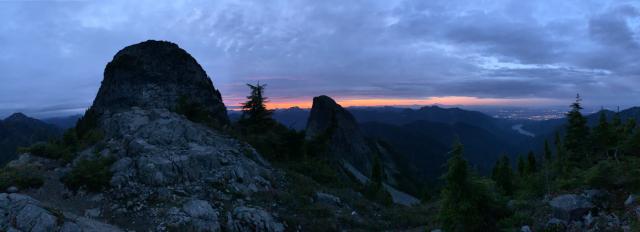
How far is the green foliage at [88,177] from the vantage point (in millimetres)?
19827

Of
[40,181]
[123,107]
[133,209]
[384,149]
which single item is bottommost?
[384,149]

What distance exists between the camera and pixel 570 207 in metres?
15.4

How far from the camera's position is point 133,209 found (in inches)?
724

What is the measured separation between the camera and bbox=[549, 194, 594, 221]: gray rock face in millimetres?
15148

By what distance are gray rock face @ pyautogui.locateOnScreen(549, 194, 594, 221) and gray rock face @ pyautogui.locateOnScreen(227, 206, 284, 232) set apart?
13149mm

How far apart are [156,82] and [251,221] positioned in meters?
23.4

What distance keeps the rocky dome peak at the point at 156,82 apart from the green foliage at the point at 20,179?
1354cm

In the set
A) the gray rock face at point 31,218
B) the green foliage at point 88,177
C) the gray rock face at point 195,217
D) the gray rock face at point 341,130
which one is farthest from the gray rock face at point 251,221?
the gray rock face at point 341,130

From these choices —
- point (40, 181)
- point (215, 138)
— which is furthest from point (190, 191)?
point (215, 138)

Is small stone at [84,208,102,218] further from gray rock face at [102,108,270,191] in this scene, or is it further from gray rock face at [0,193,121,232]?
gray rock face at [102,108,270,191]

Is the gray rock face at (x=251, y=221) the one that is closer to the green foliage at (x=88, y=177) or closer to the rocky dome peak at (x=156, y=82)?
the green foliage at (x=88, y=177)

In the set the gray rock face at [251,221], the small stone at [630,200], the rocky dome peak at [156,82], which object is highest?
the rocky dome peak at [156,82]

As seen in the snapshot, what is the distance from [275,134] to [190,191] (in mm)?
17103

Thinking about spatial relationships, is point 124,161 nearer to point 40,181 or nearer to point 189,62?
point 40,181
